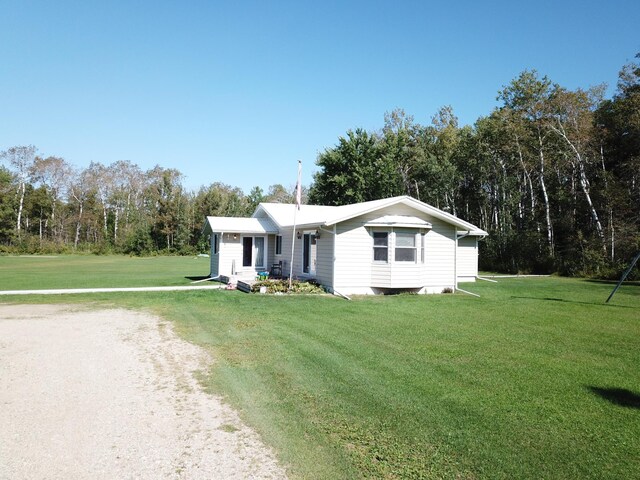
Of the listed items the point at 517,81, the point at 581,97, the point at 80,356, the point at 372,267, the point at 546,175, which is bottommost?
the point at 80,356

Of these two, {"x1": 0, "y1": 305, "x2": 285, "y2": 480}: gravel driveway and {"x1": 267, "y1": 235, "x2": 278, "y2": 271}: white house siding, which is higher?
{"x1": 267, "y1": 235, "x2": 278, "y2": 271}: white house siding

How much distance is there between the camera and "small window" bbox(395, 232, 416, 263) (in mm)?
16375

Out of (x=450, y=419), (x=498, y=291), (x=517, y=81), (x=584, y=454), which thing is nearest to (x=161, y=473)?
(x=450, y=419)

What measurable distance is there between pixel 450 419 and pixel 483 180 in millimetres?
32286

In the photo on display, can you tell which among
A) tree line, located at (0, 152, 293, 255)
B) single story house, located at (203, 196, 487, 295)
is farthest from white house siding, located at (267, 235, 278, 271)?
tree line, located at (0, 152, 293, 255)

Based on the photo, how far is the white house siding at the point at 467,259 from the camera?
71.5 feet

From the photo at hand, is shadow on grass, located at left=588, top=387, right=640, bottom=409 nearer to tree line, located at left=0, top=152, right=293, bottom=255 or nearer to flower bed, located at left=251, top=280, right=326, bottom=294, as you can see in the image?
flower bed, located at left=251, top=280, right=326, bottom=294

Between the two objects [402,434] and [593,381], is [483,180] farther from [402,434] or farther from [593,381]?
[402,434]

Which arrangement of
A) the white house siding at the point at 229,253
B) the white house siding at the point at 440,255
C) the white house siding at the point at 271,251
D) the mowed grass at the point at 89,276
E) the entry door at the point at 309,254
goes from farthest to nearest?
the white house siding at the point at 271,251, the white house siding at the point at 229,253, the mowed grass at the point at 89,276, the entry door at the point at 309,254, the white house siding at the point at 440,255

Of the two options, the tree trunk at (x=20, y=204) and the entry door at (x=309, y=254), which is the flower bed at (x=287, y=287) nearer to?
the entry door at (x=309, y=254)

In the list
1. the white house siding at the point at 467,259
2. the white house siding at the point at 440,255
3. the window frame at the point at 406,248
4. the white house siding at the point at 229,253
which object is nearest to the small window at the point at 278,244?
the white house siding at the point at 229,253

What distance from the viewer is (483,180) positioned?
112 ft

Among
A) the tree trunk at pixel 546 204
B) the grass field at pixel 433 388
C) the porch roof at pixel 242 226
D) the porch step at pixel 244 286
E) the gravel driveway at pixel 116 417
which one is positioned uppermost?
the tree trunk at pixel 546 204

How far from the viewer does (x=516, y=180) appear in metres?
31.0
